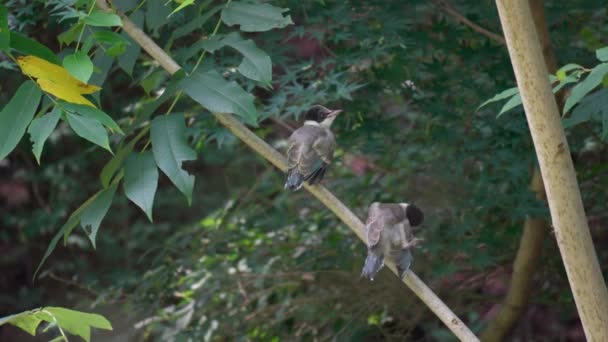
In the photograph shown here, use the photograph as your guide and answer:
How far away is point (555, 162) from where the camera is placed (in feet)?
7.00

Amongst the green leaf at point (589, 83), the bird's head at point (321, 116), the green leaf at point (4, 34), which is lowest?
the bird's head at point (321, 116)

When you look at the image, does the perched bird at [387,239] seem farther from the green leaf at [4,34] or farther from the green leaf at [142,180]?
the green leaf at [4,34]

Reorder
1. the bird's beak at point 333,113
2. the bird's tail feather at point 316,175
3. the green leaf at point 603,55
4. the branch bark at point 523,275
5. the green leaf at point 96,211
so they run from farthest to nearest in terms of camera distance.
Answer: the branch bark at point 523,275, the bird's beak at point 333,113, the bird's tail feather at point 316,175, the green leaf at point 96,211, the green leaf at point 603,55

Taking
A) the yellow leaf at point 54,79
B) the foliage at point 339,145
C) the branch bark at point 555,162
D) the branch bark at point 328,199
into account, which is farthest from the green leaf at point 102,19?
the branch bark at point 555,162

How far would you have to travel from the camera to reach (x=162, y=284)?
480cm

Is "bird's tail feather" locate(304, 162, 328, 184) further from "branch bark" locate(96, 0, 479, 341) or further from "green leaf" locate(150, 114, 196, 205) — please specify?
A: "green leaf" locate(150, 114, 196, 205)

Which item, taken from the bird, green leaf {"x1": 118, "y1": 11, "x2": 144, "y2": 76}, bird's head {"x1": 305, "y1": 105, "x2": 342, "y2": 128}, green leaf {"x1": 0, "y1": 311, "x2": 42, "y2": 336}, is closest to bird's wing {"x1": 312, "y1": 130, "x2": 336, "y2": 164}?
the bird

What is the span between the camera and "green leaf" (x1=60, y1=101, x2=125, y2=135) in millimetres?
2230

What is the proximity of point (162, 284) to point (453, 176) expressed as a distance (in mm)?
1589

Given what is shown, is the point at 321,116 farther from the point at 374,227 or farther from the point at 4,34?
the point at 4,34

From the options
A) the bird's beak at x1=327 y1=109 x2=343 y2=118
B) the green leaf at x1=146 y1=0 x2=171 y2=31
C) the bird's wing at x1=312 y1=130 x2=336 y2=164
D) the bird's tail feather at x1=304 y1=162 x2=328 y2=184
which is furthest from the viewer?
the bird's beak at x1=327 y1=109 x2=343 y2=118

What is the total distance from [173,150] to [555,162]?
0.97 meters

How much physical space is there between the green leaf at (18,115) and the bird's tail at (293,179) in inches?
41.4

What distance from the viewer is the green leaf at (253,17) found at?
2570 millimetres
